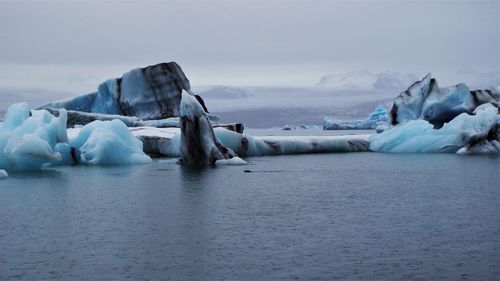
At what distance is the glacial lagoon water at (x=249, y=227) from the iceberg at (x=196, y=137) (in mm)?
3286

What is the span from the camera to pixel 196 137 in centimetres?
2448

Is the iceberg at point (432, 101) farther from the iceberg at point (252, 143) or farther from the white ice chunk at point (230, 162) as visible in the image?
the white ice chunk at point (230, 162)

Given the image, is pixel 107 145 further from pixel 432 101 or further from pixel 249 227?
pixel 432 101

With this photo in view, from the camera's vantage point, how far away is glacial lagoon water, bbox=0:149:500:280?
857 centimetres

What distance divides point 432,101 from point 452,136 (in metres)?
5.48

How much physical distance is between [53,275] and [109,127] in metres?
17.4

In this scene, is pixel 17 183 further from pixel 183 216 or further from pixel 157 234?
pixel 157 234

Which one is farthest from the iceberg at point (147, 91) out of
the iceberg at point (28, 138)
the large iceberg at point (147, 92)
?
the iceberg at point (28, 138)

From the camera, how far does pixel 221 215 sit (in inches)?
515

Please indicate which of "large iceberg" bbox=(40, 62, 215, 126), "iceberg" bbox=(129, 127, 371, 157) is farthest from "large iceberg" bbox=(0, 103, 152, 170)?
"large iceberg" bbox=(40, 62, 215, 126)

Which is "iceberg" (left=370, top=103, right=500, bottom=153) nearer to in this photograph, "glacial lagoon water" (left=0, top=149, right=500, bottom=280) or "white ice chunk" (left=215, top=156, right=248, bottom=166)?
"glacial lagoon water" (left=0, top=149, right=500, bottom=280)

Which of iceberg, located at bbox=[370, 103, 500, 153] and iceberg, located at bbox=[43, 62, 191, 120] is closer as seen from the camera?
iceberg, located at bbox=[370, 103, 500, 153]

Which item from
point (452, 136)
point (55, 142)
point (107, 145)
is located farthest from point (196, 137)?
point (452, 136)

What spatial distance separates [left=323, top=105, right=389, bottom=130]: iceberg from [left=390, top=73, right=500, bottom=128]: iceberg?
16.0m
